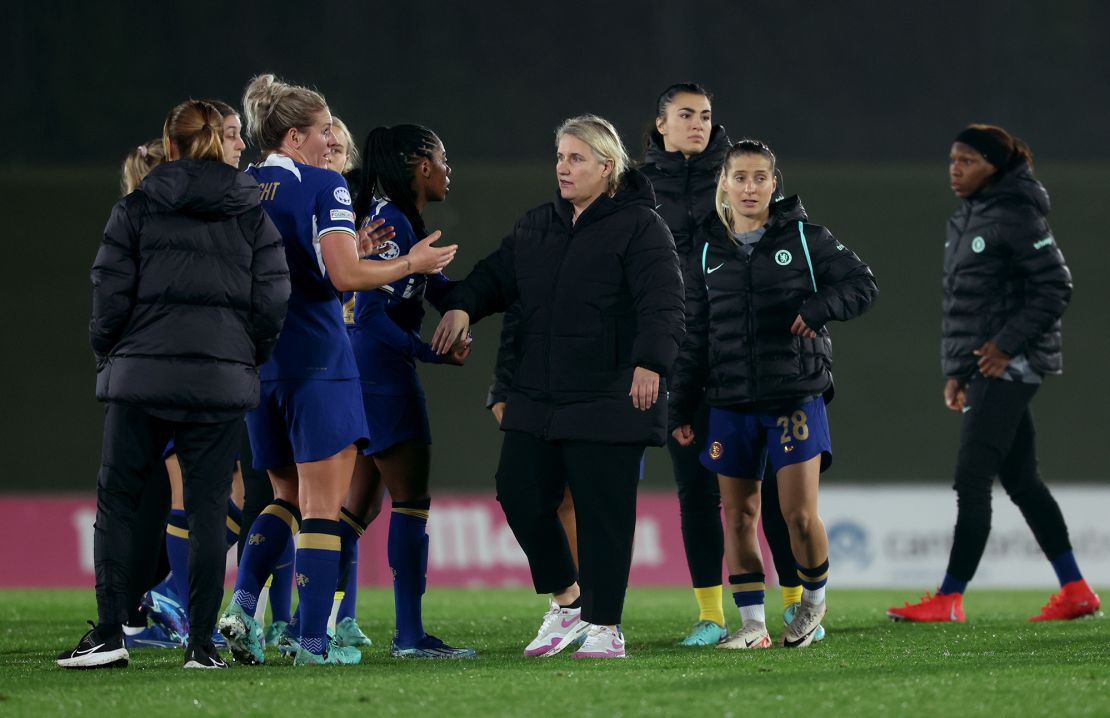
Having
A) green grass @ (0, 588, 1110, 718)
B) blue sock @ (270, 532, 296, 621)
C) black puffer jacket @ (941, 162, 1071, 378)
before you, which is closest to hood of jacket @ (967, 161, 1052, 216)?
black puffer jacket @ (941, 162, 1071, 378)

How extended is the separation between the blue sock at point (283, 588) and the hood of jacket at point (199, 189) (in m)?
1.48

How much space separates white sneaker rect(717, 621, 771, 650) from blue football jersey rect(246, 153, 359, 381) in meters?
1.69

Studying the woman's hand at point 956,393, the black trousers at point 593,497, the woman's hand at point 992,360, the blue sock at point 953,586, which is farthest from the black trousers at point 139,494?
the woman's hand at point 956,393

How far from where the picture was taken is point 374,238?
502 centimetres

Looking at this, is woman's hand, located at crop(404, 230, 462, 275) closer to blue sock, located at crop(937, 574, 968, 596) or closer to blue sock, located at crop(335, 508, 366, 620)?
blue sock, located at crop(335, 508, 366, 620)

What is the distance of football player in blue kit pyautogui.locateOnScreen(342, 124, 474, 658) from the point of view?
5047mm

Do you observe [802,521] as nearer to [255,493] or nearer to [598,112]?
[255,493]

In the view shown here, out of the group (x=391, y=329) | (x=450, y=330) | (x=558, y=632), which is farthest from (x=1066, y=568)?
(x=391, y=329)

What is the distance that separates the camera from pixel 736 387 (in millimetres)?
5328

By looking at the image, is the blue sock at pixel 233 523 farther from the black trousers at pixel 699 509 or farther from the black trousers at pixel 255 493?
the black trousers at pixel 699 509

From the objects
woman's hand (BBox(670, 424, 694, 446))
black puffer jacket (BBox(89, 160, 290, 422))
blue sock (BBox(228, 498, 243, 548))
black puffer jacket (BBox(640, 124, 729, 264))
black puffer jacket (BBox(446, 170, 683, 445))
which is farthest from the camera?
blue sock (BBox(228, 498, 243, 548))

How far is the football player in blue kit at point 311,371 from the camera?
4.62m

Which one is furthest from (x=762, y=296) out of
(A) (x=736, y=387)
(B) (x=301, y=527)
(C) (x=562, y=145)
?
(B) (x=301, y=527)

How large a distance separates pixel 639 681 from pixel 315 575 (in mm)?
1145
